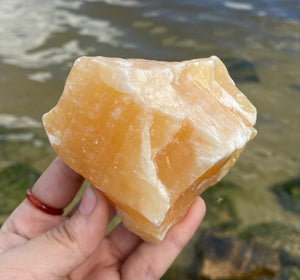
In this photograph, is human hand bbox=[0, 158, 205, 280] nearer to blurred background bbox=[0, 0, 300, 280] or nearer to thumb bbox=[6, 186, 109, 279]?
thumb bbox=[6, 186, 109, 279]

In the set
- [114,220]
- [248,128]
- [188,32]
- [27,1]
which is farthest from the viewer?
[27,1]

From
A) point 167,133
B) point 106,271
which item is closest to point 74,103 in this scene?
point 167,133

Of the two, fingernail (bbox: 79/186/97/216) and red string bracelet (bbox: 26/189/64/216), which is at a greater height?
fingernail (bbox: 79/186/97/216)

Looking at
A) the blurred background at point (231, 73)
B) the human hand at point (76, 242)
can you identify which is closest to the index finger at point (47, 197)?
the human hand at point (76, 242)

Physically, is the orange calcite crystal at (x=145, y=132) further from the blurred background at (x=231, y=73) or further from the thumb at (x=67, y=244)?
the blurred background at (x=231, y=73)

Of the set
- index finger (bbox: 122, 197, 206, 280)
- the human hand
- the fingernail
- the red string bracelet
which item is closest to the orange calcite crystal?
the fingernail

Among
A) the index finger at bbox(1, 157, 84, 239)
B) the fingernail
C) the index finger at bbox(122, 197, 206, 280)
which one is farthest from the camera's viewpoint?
the index finger at bbox(1, 157, 84, 239)

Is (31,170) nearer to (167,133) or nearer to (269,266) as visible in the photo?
(167,133)
